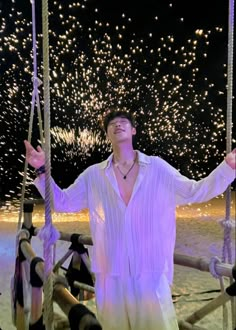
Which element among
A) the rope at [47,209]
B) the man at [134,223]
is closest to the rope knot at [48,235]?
the rope at [47,209]

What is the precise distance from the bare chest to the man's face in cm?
12

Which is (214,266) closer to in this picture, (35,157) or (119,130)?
(119,130)

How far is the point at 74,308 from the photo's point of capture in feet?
3.21

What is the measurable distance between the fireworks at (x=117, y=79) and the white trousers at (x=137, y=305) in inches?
232

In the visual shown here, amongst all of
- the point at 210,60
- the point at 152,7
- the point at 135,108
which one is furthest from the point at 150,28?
the point at 135,108

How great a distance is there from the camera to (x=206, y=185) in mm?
1539

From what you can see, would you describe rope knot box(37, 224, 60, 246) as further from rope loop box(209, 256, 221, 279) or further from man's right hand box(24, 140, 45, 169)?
rope loop box(209, 256, 221, 279)

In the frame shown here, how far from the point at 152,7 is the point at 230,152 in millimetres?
7185

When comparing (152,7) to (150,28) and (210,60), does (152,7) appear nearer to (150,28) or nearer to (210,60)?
(150,28)

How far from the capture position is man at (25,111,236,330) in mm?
1510

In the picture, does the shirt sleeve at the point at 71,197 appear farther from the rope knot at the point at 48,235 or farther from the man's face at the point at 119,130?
the rope knot at the point at 48,235

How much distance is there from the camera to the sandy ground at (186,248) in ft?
10.6

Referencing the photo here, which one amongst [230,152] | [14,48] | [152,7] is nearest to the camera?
[230,152]

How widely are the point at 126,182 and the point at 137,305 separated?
45 cm
